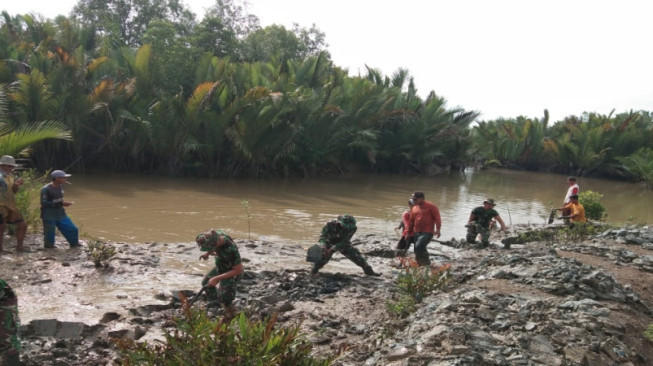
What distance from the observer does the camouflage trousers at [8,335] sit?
3.87 meters

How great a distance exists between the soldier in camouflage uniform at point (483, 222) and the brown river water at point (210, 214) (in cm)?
110

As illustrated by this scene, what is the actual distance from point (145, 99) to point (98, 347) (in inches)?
674

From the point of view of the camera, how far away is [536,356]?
13.4ft

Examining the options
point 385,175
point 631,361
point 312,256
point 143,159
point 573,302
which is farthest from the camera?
point 385,175

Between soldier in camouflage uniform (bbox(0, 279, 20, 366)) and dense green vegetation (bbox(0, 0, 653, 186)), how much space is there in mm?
9790

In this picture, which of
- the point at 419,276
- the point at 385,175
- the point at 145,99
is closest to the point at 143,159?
the point at 145,99

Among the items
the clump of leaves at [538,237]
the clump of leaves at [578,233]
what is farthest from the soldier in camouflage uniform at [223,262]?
the clump of leaves at [578,233]

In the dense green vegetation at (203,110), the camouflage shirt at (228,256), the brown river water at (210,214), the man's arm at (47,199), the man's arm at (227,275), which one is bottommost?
the brown river water at (210,214)

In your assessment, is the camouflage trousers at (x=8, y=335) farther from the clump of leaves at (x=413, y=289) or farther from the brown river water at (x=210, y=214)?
the clump of leaves at (x=413, y=289)

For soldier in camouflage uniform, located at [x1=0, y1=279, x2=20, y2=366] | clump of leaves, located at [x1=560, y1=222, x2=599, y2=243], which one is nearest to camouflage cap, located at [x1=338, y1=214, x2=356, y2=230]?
soldier in camouflage uniform, located at [x1=0, y1=279, x2=20, y2=366]

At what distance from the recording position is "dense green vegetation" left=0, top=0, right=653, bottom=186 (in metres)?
18.2

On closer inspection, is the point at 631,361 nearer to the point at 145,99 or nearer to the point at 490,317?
the point at 490,317

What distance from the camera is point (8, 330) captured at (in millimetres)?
3891

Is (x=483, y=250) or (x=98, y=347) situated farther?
(x=483, y=250)
